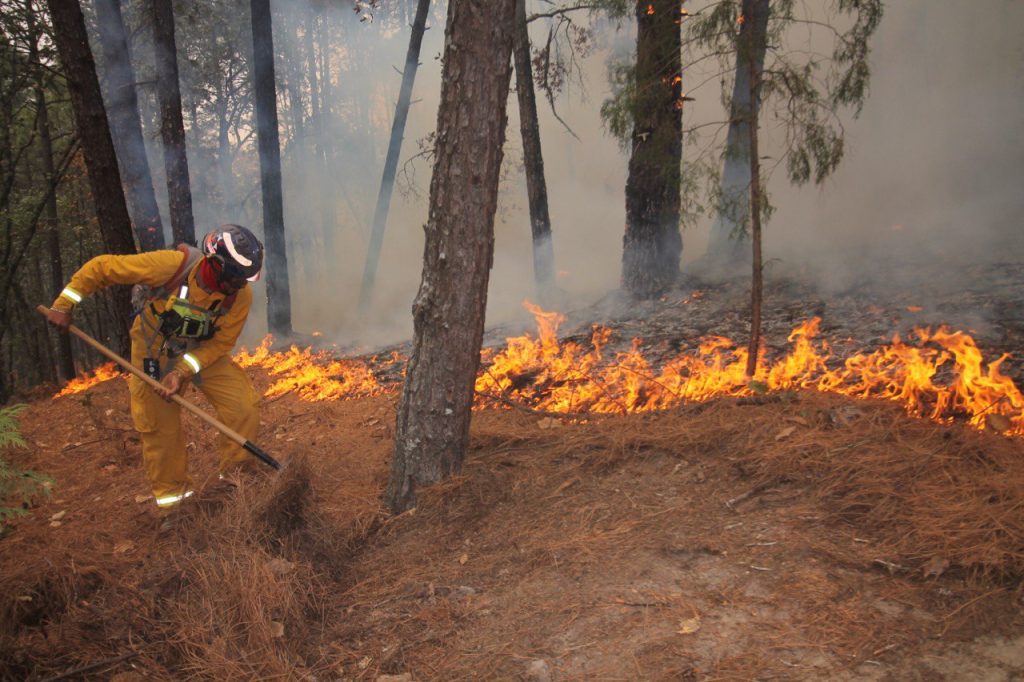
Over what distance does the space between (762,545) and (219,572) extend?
9.38 ft

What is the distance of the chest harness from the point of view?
472cm

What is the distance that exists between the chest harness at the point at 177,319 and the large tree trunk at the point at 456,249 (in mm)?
1680

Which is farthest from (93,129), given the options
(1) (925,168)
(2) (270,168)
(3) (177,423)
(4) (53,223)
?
(1) (925,168)

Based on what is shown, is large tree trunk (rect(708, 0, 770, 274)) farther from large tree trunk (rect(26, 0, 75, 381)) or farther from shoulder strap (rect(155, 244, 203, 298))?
large tree trunk (rect(26, 0, 75, 381))

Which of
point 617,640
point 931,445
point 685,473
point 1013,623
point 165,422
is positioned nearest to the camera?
point 1013,623

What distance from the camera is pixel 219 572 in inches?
137

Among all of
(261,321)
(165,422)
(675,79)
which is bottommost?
→ (261,321)

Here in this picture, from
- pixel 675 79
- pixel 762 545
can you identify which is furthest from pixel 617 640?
pixel 675 79

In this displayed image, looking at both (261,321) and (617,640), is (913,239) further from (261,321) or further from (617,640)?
(261,321)

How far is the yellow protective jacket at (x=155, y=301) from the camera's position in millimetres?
4539

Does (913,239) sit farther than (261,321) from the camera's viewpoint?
No

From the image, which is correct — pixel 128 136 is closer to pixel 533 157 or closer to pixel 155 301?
pixel 533 157

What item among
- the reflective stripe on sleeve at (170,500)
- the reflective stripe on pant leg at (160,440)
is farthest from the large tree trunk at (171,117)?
the reflective stripe on sleeve at (170,500)

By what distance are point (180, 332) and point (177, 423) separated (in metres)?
0.72
